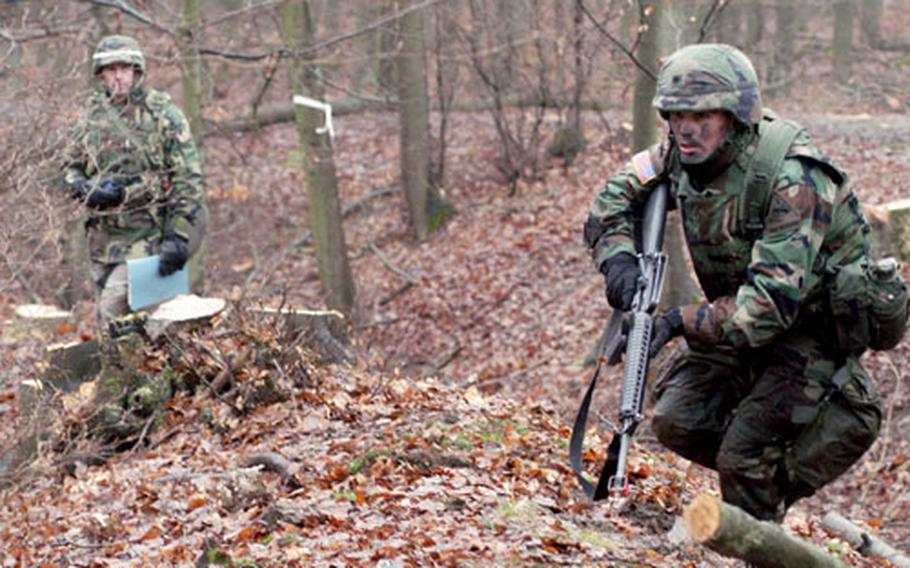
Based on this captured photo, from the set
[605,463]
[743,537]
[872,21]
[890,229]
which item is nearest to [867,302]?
[605,463]

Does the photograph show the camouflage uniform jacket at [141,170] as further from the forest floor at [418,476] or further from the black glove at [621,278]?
the black glove at [621,278]

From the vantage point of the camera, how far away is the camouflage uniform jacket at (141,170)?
9.50m

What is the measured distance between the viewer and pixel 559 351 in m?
14.2

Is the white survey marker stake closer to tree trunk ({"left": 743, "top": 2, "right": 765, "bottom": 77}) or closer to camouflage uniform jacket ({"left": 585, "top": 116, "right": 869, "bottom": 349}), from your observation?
camouflage uniform jacket ({"left": 585, "top": 116, "right": 869, "bottom": 349})

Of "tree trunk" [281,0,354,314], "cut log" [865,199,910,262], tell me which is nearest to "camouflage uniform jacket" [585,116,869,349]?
"cut log" [865,199,910,262]

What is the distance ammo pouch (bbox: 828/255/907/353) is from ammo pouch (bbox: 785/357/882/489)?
8.7 inches

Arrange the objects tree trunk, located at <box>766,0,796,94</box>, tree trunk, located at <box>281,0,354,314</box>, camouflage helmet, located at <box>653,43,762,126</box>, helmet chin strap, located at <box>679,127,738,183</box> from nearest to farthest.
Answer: camouflage helmet, located at <box>653,43,762,126</box>, helmet chin strap, located at <box>679,127,738,183</box>, tree trunk, located at <box>281,0,354,314</box>, tree trunk, located at <box>766,0,796,94</box>

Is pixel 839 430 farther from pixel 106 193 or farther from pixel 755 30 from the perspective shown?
pixel 755 30

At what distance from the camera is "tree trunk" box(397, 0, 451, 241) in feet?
63.3

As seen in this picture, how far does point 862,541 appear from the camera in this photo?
7473 mm

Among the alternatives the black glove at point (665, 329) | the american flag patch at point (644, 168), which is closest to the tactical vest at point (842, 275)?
the black glove at point (665, 329)

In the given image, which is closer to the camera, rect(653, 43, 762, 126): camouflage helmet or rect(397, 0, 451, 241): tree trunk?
rect(653, 43, 762, 126): camouflage helmet

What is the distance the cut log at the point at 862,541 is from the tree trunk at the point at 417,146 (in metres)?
12.7

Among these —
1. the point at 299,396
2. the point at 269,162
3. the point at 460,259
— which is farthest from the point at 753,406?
the point at 269,162
